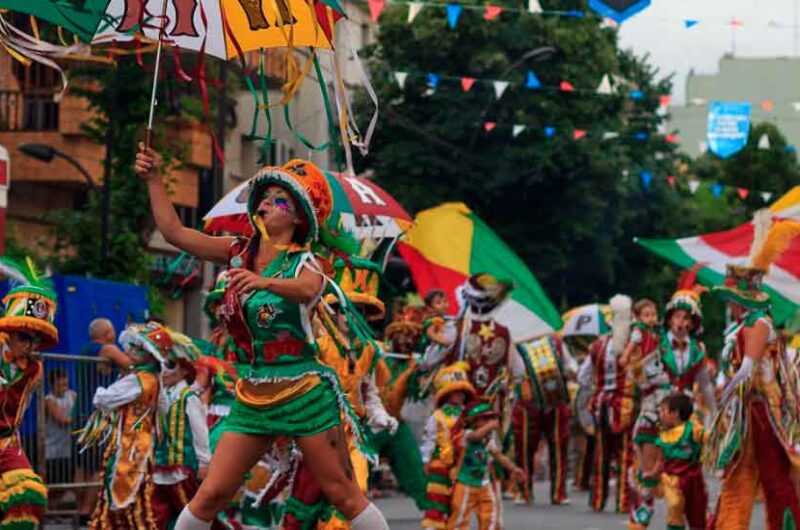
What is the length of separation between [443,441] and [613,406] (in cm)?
524

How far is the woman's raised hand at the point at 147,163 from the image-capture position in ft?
28.8

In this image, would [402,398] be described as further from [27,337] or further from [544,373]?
[27,337]

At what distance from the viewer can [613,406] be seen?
19.6 m

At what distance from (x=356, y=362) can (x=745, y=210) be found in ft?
153

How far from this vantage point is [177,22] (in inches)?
396

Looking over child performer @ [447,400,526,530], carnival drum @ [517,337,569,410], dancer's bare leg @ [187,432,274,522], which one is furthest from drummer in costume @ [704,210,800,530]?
carnival drum @ [517,337,569,410]

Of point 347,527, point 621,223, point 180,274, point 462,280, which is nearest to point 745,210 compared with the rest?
point 621,223

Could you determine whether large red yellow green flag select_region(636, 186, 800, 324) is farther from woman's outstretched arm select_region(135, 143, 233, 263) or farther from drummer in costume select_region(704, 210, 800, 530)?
woman's outstretched arm select_region(135, 143, 233, 263)

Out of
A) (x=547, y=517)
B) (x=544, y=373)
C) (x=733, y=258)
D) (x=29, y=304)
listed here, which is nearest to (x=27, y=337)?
(x=29, y=304)

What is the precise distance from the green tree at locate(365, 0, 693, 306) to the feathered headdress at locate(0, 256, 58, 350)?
28100 millimetres

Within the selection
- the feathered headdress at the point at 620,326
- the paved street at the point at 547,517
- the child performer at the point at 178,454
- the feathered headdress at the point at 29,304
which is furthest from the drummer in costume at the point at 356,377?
the feathered headdress at the point at 620,326

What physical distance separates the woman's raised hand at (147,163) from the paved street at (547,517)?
863 centimetres

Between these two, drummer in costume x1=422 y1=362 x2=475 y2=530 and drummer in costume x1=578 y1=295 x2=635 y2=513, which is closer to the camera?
drummer in costume x1=422 y1=362 x2=475 y2=530

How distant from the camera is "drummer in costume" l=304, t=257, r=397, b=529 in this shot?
36.3ft
